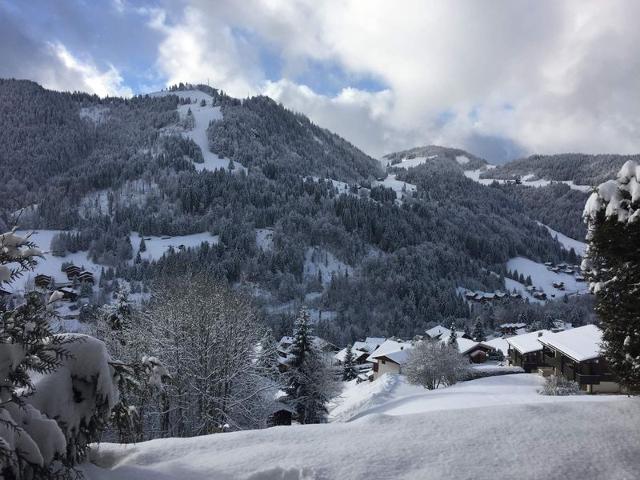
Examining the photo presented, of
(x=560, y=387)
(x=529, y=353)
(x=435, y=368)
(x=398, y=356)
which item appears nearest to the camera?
(x=560, y=387)

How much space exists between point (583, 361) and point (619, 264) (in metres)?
25.2

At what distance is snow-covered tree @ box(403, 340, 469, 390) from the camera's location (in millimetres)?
45000

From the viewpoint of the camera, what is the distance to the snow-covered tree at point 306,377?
102 feet

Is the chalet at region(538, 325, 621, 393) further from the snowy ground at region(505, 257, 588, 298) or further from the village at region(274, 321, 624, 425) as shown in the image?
the snowy ground at region(505, 257, 588, 298)

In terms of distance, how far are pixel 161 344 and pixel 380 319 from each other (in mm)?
97470

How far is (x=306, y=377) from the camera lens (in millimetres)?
31047

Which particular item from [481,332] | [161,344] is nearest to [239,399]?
[161,344]

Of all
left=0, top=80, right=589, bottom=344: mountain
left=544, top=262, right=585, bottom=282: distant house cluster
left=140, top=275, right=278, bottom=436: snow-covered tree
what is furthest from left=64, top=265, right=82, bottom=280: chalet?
left=544, top=262, right=585, bottom=282: distant house cluster

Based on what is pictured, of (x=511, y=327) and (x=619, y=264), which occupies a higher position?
(x=619, y=264)

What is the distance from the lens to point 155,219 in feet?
529

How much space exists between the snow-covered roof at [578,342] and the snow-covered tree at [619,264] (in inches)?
896

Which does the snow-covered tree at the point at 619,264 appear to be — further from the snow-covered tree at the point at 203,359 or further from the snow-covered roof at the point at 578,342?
the snow-covered roof at the point at 578,342

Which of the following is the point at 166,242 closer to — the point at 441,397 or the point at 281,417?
the point at 281,417

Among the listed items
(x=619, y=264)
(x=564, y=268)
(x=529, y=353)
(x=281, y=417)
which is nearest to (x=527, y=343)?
(x=529, y=353)
